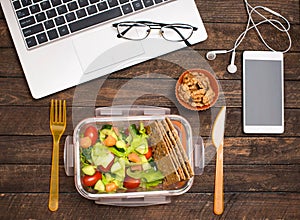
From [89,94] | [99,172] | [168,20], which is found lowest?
[99,172]

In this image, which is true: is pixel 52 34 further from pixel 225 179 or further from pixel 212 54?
pixel 225 179

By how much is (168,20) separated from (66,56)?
9.5 inches

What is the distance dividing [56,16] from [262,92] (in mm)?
494

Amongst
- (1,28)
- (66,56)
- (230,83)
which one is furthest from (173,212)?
(1,28)

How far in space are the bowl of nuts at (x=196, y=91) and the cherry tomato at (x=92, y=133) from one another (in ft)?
0.65

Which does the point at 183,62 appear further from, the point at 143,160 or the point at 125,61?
the point at 143,160

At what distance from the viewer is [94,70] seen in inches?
49.1

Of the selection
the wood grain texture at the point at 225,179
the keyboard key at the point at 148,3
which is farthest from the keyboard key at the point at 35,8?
the wood grain texture at the point at 225,179

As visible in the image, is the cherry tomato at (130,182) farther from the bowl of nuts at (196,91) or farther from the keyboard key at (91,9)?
the keyboard key at (91,9)

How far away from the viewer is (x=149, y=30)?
1255mm

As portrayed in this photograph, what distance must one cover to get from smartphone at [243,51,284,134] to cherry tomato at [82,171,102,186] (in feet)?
1.15

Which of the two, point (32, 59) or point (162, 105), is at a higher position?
point (32, 59)

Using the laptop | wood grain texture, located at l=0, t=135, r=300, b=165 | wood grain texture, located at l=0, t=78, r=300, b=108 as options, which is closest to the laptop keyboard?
the laptop

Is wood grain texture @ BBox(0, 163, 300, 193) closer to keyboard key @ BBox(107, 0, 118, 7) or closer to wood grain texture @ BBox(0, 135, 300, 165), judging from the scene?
wood grain texture @ BBox(0, 135, 300, 165)
